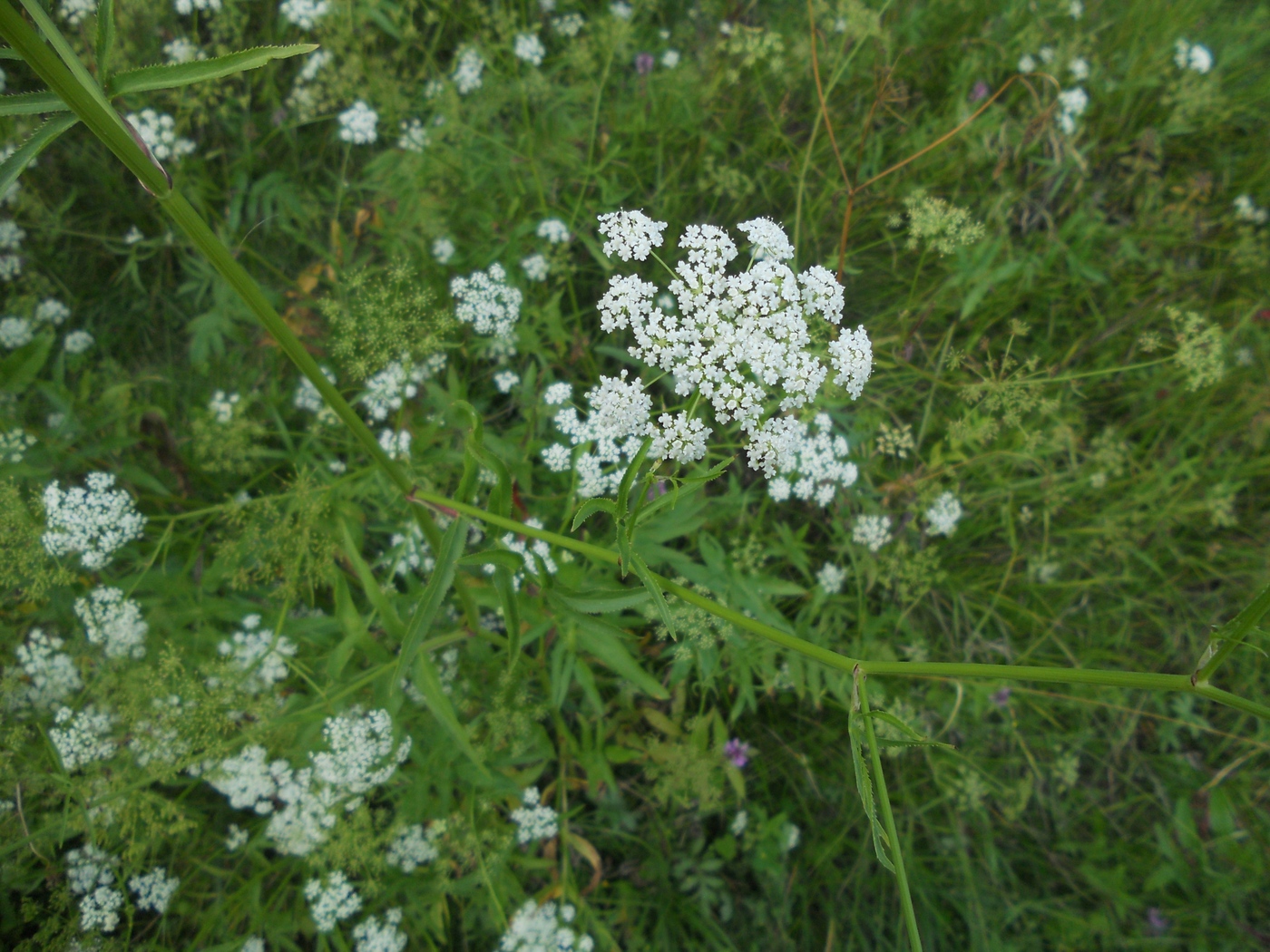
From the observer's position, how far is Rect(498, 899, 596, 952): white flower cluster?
127 inches

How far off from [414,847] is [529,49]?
426 cm

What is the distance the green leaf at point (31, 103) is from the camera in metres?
1.40

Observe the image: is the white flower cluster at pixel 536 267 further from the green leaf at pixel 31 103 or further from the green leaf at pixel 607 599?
the green leaf at pixel 31 103

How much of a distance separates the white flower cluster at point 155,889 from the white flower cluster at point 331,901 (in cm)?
71

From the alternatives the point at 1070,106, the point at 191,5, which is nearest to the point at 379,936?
the point at 191,5

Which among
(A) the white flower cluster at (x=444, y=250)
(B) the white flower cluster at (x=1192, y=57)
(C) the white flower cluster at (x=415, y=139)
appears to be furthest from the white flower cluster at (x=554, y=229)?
(B) the white flower cluster at (x=1192, y=57)

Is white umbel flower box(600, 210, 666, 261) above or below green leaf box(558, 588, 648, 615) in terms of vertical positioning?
above

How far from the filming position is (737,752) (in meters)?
3.82

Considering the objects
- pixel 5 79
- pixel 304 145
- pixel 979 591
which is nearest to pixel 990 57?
pixel 979 591

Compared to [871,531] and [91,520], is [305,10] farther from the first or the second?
[871,531]

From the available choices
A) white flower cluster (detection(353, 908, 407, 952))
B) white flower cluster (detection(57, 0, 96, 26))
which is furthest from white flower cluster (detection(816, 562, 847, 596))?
white flower cluster (detection(57, 0, 96, 26))

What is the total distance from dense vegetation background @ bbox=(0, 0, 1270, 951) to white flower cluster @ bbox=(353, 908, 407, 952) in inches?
4.3

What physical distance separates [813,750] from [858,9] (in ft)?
13.2

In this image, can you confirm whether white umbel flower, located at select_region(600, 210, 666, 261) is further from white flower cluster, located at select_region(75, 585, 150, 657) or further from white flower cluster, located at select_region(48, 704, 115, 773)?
white flower cluster, located at select_region(48, 704, 115, 773)
